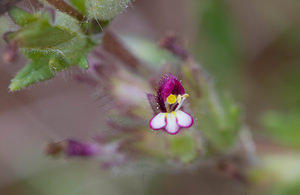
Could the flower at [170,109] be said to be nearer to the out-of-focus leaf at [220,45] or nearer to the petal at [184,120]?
the petal at [184,120]

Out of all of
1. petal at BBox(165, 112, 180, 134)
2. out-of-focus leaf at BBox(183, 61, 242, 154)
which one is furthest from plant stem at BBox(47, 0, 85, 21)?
out-of-focus leaf at BBox(183, 61, 242, 154)

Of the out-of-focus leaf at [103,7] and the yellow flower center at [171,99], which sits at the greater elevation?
the out-of-focus leaf at [103,7]

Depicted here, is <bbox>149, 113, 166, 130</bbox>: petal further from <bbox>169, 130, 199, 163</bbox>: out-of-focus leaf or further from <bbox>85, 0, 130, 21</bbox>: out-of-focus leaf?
<bbox>169, 130, 199, 163</bbox>: out-of-focus leaf

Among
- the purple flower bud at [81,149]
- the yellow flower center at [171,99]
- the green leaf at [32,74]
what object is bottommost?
the yellow flower center at [171,99]

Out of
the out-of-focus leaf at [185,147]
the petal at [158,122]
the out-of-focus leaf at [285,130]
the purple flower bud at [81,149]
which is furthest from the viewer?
the out-of-focus leaf at [285,130]

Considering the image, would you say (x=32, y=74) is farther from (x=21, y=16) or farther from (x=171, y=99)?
(x=171, y=99)

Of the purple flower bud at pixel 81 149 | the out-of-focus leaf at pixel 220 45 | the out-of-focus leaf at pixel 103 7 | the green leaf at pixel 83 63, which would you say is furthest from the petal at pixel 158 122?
the out-of-focus leaf at pixel 220 45

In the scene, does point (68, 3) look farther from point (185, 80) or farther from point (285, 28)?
point (285, 28)

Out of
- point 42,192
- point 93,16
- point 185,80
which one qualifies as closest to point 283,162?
point 185,80
